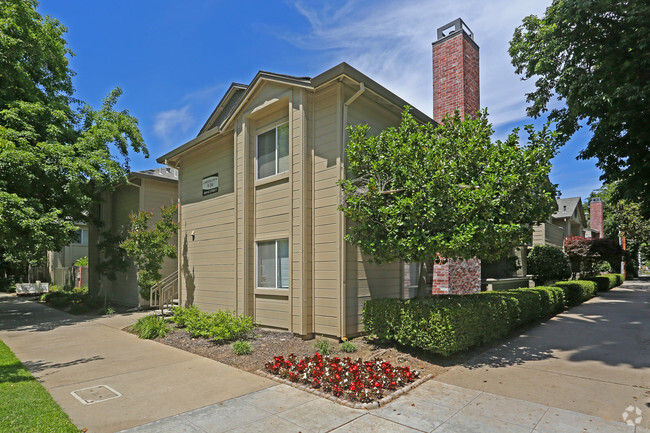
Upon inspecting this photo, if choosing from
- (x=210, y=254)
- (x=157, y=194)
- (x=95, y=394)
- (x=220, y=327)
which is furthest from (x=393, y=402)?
(x=157, y=194)

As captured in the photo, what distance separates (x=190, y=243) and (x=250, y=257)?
3.74 m

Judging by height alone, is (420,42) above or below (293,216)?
above

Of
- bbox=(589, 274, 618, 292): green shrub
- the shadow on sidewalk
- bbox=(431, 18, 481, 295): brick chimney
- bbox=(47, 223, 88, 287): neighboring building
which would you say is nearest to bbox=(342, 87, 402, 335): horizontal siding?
bbox=(431, 18, 481, 295): brick chimney

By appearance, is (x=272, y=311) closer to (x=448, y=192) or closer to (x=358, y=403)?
(x=358, y=403)

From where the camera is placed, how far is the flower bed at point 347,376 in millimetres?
4910

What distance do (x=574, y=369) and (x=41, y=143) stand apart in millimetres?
15652

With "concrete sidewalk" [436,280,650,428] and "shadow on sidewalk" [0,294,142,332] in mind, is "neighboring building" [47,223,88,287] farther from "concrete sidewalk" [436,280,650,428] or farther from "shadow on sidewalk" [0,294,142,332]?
"concrete sidewalk" [436,280,650,428]

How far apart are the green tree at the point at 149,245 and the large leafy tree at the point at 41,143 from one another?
227cm

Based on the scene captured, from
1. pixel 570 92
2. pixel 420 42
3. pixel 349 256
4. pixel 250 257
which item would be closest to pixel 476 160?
pixel 349 256

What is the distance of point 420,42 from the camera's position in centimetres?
1205

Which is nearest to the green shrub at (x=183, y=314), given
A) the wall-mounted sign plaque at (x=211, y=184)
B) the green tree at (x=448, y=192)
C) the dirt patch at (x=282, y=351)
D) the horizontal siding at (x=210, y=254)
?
the dirt patch at (x=282, y=351)

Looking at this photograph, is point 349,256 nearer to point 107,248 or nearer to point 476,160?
point 476,160

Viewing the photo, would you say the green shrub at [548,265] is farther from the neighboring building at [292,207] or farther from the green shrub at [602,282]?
the neighboring building at [292,207]

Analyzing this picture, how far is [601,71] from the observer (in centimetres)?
883
